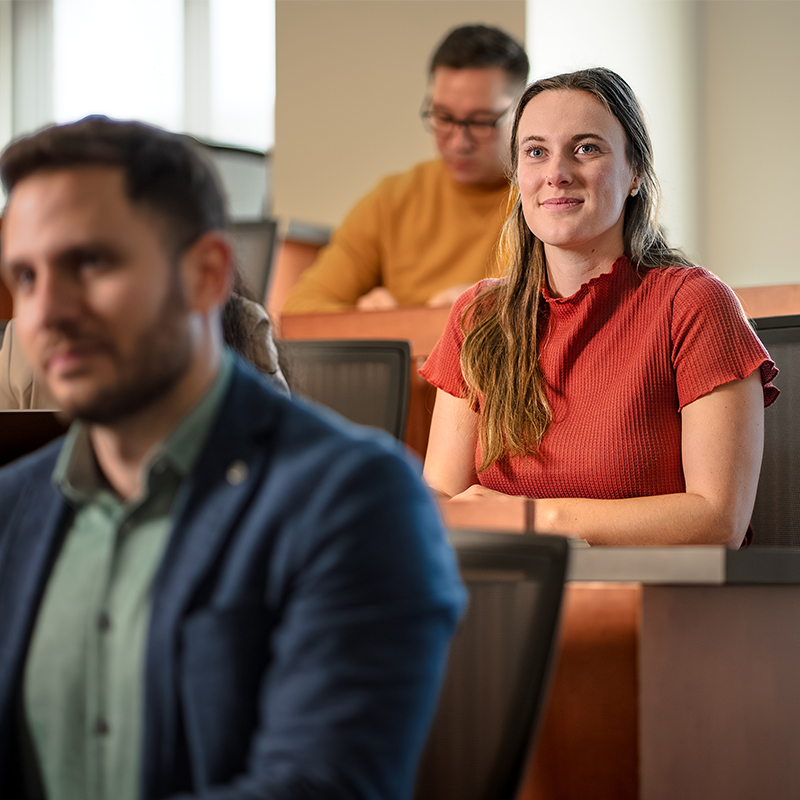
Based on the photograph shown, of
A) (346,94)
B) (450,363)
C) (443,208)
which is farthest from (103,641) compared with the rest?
(346,94)

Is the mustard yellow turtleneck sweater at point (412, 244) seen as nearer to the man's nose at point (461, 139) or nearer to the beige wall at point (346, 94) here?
the man's nose at point (461, 139)

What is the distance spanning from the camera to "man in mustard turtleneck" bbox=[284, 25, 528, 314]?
252 centimetres

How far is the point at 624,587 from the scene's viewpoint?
1.00m

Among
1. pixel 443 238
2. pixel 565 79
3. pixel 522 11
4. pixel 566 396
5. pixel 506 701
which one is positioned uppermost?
pixel 522 11

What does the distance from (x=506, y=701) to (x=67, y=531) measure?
1.04ft

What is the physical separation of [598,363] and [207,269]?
36.5 inches

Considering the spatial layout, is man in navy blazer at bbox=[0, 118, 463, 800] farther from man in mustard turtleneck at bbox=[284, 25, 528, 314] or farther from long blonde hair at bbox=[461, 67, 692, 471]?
man in mustard turtleneck at bbox=[284, 25, 528, 314]

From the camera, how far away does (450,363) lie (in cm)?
164

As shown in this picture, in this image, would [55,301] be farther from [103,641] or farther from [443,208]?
[443,208]

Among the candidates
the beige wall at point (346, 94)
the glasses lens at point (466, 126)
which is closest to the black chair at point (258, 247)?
the glasses lens at point (466, 126)

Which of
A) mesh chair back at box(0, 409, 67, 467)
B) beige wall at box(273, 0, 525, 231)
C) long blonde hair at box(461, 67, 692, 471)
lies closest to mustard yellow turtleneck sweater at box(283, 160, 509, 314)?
beige wall at box(273, 0, 525, 231)

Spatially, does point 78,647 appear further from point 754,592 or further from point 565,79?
point 565,79

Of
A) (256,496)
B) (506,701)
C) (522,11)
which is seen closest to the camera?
(256,496)

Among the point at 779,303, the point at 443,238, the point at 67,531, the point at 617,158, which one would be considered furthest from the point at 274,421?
the point at 443,238
